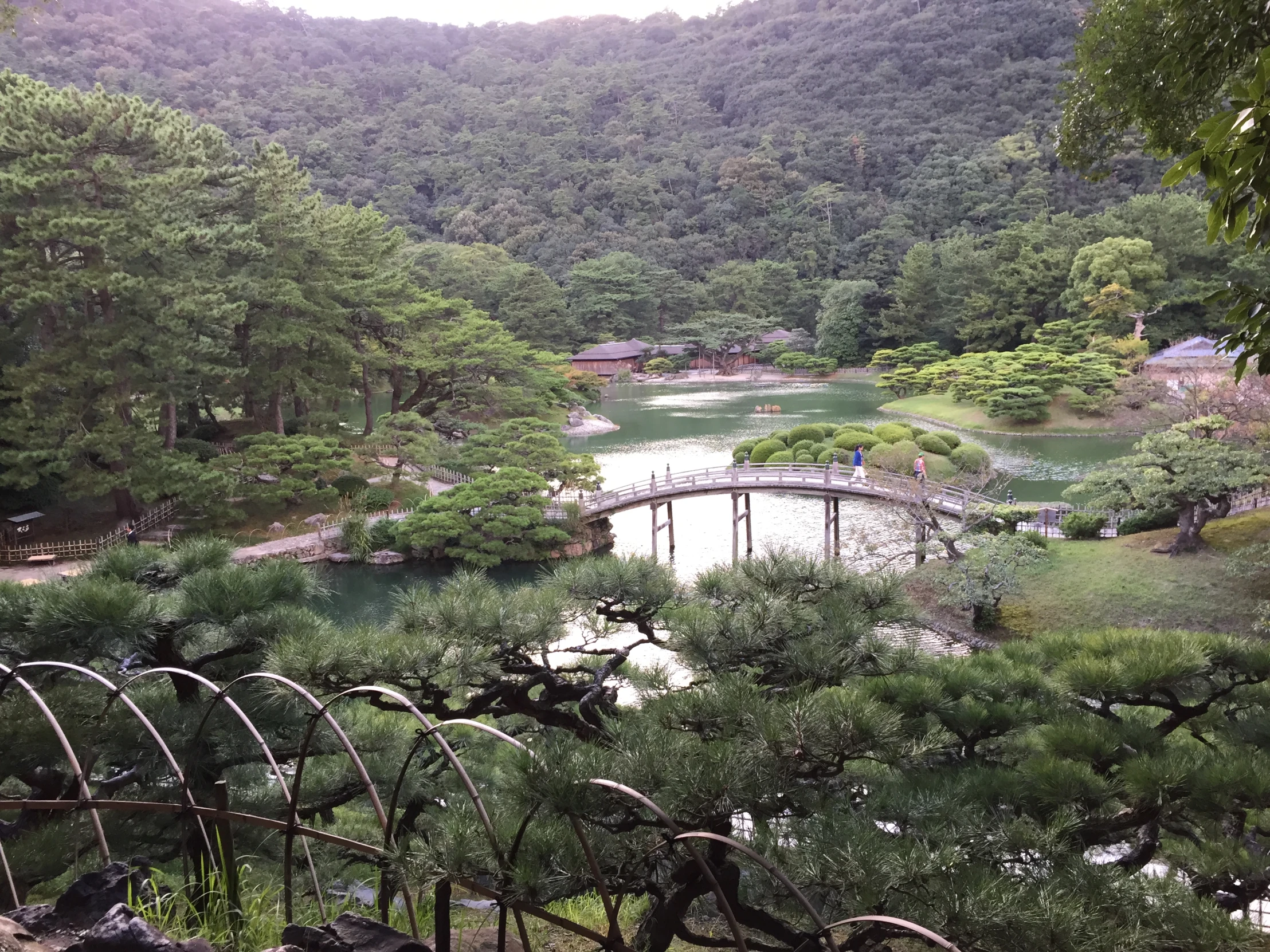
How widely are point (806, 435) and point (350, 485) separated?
1003 centimetres

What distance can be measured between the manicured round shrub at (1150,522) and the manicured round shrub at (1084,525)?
30cm

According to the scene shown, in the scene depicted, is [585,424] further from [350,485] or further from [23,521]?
[23,521]

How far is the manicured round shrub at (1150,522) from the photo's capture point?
40.2 ft

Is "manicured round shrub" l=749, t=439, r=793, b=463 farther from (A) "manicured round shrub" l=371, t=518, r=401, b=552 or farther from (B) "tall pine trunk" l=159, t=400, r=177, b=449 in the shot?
(B) "tall pine trunk" l=159, t=400, r=177, b=449

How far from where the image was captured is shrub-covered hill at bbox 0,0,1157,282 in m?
53.0

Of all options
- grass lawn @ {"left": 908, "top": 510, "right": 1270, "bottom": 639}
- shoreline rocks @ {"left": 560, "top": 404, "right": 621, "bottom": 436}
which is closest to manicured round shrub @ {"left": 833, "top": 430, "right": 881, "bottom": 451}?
grass lawn @ {"left": 908, "top": 510, "right": 1270, "bottom": 639}

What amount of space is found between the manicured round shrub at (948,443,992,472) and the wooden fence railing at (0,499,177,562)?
51.1ft

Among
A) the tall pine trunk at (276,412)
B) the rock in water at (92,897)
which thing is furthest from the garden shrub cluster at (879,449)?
the rock in water at (92,897)

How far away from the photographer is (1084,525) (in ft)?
41.3

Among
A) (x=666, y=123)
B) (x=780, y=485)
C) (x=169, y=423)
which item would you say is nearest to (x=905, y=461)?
(x=780, y=485)

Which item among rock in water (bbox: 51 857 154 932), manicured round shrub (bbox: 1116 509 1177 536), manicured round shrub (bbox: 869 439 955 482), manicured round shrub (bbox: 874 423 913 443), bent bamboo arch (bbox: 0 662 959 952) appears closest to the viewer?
bent bamboo arch (bbox: 0 662 959 952)

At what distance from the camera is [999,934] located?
2.14 metres

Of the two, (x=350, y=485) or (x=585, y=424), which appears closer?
(x=350, y=485)

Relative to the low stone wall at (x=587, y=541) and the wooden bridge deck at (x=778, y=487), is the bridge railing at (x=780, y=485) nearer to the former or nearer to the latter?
the wooden bridge deck at (x=778, y=487)
